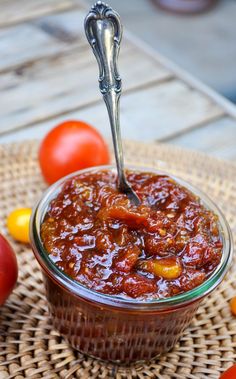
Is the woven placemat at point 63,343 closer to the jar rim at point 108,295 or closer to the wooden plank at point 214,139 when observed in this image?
the jar rim at point 108,295

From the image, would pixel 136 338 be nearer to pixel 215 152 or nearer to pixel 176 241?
pixel 176 241

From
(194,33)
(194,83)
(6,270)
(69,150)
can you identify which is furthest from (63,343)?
(194,33)

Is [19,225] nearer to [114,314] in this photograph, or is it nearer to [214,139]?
[114,314]

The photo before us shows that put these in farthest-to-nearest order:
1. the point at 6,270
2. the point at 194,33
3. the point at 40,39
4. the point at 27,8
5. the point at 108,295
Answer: the point at 194,33, the point at 27,8, the point at 40,39, the point at 6,270, the point at 108,295

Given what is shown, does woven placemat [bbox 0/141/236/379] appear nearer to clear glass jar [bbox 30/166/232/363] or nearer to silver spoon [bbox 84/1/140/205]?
clear glass jar [bbox 30/166/232/363]

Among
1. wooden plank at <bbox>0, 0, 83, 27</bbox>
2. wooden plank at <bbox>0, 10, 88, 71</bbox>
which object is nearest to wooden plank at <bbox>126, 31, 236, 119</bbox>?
wooden plank at <bbox>0, 10, 88, 71</bbox>

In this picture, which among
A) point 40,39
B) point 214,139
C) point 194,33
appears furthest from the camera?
point 194,33

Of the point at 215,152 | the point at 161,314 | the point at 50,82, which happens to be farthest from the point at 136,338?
the point at 50,82
